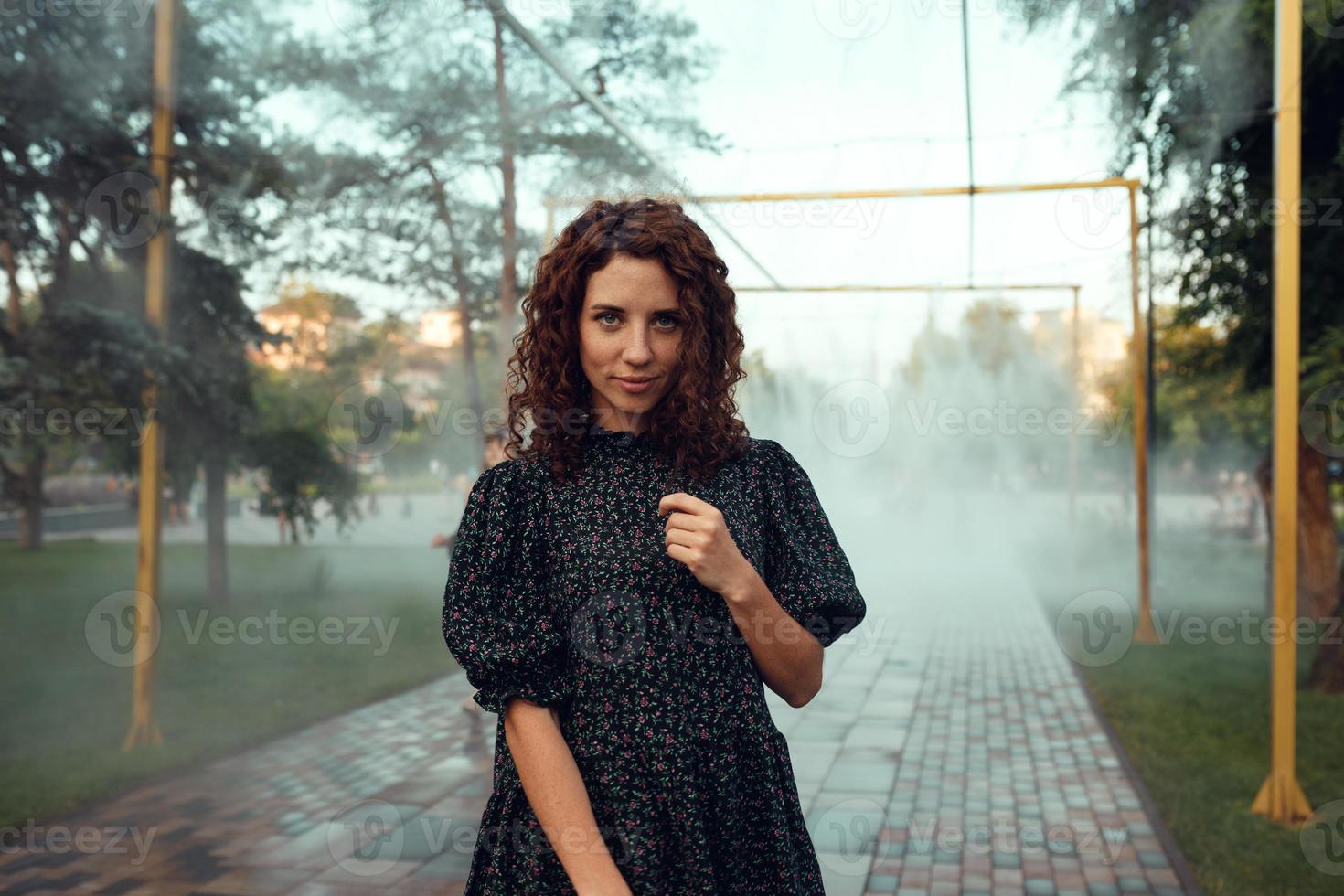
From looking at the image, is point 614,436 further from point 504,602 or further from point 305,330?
point 305,330

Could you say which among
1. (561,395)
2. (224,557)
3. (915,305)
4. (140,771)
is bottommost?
(140,771)

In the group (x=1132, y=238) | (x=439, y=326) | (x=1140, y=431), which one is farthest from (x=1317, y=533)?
(x=439, y=326)

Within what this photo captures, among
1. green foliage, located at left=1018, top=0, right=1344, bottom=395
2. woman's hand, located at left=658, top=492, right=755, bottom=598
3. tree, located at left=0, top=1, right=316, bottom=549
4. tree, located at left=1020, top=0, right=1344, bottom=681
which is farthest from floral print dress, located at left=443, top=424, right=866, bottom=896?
green foliage, located at left=1018, top=0, right=1344, bottom=395

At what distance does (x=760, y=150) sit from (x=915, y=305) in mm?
4225

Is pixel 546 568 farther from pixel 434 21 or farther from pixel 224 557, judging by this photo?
pixel 224 557

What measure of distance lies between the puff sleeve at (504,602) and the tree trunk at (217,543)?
696 centimetres

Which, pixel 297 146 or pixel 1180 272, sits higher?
pixel 297 146

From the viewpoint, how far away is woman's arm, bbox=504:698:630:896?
1.20 meters

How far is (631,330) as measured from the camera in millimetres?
1339

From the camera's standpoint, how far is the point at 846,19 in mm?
3900

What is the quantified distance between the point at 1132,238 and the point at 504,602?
757 centimetres

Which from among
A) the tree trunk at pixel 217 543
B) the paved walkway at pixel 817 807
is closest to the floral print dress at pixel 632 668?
the paved walkway at pixel 817 807

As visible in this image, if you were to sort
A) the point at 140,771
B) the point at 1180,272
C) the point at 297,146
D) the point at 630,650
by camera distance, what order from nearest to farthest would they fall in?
1. the point at 630,650
2. the point at 140,771
3. the point at 297,146
4. the point at 1180,272

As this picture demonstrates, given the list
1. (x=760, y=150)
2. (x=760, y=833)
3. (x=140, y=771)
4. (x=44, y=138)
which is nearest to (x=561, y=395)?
(x=760, y=833)
